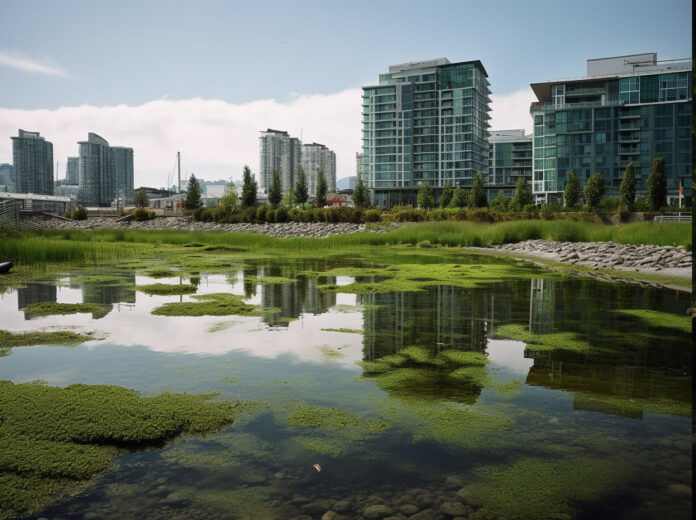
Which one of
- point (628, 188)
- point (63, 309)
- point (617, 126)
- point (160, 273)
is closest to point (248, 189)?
point (628, 188)

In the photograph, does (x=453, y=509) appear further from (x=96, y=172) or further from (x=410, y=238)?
(x=96, y=172)

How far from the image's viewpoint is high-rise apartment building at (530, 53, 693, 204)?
75.7 m

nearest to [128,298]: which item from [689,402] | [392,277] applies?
[392,277]

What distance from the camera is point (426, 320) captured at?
23.0 feet

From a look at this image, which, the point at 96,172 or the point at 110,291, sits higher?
the point at 96,172

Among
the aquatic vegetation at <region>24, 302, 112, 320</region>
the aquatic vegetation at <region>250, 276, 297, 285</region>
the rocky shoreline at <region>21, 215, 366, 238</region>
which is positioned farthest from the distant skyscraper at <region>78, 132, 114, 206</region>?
the aquatic vegetation at <region>24, 302, 112, 320</region>

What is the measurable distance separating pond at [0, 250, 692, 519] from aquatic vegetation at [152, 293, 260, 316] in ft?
0.26

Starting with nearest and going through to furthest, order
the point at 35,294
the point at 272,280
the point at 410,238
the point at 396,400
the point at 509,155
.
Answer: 1. the point at 396,400
2. the point at 35,294
3. the point at 272,280
4. the point at 410,238
5. the point at 509,155

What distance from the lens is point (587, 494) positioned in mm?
2574

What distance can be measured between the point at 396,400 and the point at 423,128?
110043 millimetres

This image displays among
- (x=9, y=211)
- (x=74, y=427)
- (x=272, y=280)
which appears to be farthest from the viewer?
(x=9, y=211)

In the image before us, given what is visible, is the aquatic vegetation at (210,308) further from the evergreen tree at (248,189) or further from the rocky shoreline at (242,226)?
the evergreen tree at (248,189)

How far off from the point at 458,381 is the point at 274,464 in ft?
6.62

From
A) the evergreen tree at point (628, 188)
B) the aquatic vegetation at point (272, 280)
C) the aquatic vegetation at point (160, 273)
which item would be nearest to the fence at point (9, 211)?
the aquatic vegetation at point (160, 273)
